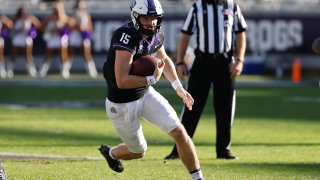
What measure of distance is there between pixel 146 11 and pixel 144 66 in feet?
1.54

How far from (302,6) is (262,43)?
4.99ft

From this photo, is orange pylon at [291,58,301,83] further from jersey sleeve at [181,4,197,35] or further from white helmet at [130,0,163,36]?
white helmet at [130,0,163,36]

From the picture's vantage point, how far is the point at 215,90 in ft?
37.3

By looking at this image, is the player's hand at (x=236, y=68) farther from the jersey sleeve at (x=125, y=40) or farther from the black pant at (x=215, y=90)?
the jersey sleeve at (x=125, y=40)

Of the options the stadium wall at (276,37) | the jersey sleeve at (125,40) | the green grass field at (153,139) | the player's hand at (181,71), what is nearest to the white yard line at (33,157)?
the green grass field at (153,139)

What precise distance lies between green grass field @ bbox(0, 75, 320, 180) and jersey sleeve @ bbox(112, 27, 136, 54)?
1481 mm

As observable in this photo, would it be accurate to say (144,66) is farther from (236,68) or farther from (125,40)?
(236,68)

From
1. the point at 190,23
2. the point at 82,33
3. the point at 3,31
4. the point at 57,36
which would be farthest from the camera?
the point at 3,31

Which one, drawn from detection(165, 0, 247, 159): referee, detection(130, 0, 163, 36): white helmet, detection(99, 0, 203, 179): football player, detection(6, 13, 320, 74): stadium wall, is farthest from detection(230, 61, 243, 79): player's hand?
detection(6, 13, 320, 74): stadium wall

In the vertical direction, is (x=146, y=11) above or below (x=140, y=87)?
above

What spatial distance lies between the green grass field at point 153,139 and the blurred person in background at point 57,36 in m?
5.15

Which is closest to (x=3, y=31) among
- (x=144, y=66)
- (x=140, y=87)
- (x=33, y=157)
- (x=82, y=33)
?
(x=82, y=33)

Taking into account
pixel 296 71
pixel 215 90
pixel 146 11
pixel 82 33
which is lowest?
pixel 296 71

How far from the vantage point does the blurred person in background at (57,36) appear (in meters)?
28.2
